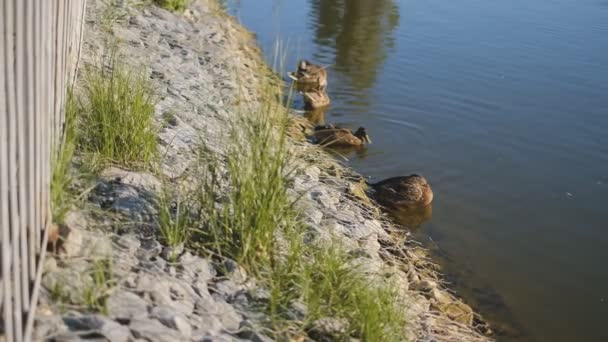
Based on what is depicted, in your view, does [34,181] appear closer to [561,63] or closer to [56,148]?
[56,148]

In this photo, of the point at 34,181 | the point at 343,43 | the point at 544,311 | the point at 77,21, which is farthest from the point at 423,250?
the point at 343,43

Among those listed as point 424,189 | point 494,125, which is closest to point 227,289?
point 424,189

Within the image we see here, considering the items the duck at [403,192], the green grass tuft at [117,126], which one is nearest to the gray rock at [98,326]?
the green grass tuft at [117,126]

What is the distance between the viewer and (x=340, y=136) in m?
9.28

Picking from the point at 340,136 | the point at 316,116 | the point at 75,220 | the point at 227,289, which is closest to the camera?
the point at 75,220

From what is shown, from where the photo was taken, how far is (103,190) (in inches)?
178

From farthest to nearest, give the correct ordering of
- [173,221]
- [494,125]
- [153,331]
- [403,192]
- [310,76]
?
[310,76], [494,125], [403,192], [173,221], [153,331]

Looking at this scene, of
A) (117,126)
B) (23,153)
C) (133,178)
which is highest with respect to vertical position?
(23,153)

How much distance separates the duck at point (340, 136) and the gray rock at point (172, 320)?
5786 mm

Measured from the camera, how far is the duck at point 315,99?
10.7 metres

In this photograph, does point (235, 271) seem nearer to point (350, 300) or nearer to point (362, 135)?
point (350, 300)

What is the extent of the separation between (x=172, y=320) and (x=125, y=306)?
9.3 inches

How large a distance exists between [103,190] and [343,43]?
436 inches

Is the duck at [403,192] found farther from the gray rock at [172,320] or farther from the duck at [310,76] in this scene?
the gray rock at [172,320]
